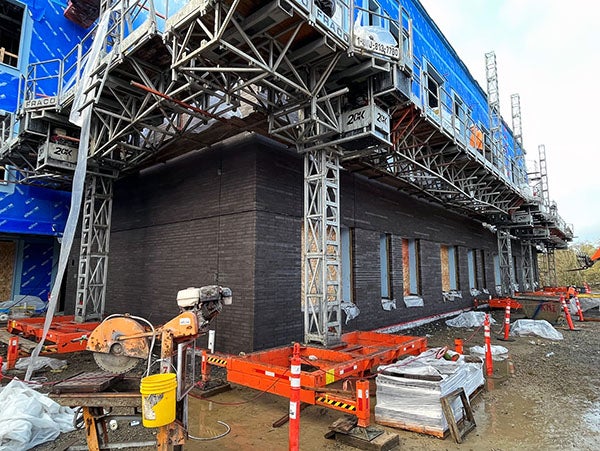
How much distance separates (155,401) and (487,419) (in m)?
4.83

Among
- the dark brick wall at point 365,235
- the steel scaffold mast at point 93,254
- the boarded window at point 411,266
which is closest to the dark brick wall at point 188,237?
the dark brick wall at point 365,235

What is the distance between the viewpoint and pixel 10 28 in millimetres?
17438

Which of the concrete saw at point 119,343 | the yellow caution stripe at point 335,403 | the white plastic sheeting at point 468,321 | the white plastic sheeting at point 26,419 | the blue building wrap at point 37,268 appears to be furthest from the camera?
the blue building wrap at point 37,268

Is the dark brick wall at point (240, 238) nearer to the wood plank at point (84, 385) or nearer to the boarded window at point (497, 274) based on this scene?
the wood plank at point (84, 385)

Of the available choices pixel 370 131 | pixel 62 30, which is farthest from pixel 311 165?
pixel 62 30

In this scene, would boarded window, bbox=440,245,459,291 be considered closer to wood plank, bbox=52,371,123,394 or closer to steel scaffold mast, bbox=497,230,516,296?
steel scaffold mast, bbox=497,230,516,296

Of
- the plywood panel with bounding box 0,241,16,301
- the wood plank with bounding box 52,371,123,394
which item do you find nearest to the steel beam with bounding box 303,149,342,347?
the wood plank with bounding box 52,371,123,394

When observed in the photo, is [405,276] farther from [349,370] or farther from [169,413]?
[169,413]

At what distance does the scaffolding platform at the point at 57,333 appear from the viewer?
7.52 metres

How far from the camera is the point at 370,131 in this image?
23.5 ft

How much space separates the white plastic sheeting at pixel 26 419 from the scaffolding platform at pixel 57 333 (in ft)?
6.62

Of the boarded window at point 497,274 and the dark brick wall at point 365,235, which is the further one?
the boarded window at point 497,274

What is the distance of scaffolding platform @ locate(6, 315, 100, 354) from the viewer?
7523mm

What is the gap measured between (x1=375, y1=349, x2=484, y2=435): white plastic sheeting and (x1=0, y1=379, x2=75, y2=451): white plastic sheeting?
4356 millimetres
